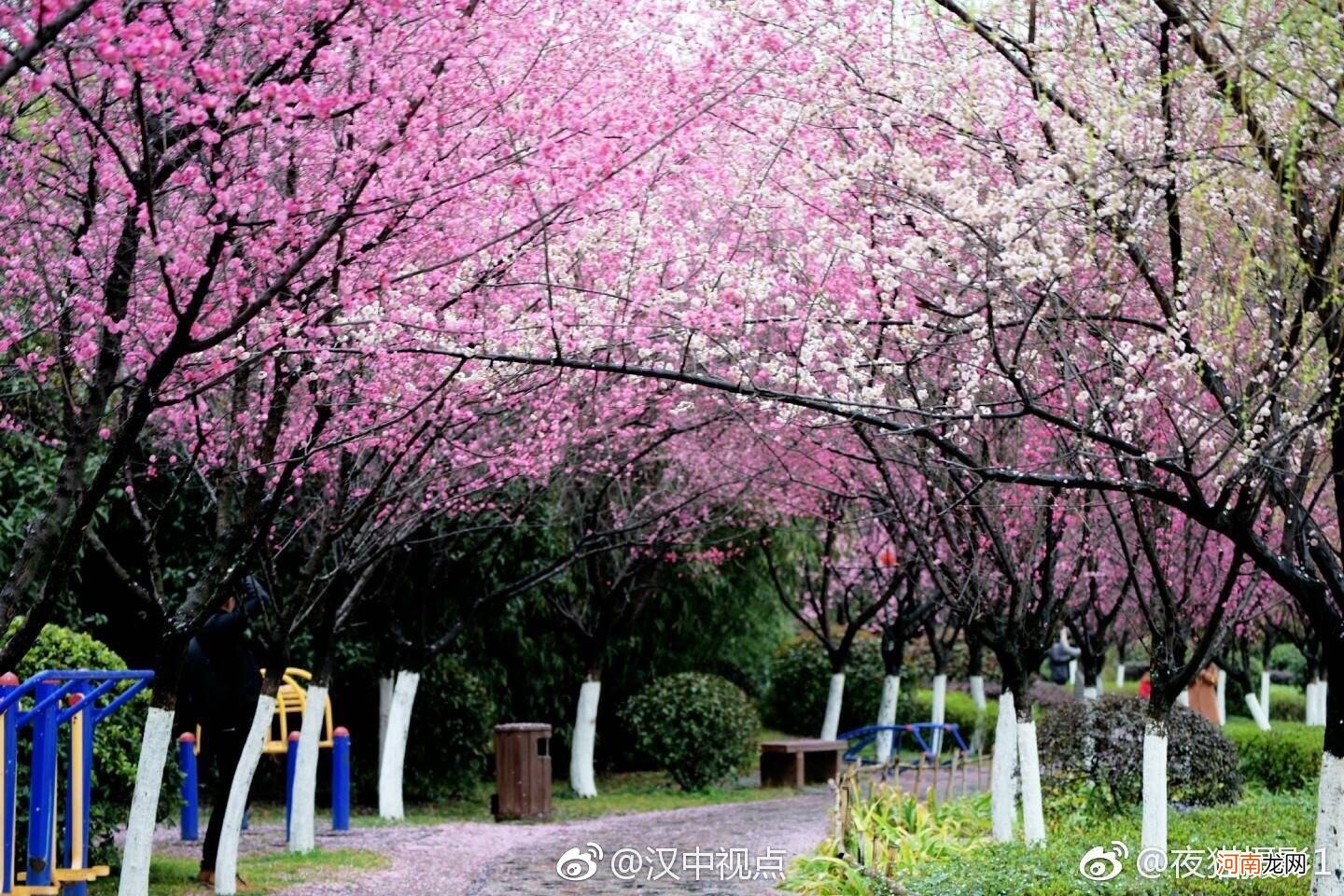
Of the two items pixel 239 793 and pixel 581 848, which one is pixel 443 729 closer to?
pixel 581 848

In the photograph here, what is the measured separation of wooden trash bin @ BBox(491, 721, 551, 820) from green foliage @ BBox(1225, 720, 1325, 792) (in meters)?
6.73

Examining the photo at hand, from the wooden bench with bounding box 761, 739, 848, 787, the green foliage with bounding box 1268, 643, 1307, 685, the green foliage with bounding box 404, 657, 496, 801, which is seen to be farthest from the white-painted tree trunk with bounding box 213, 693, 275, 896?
the green foliage with bounding box 1268, 643, 1307, 685

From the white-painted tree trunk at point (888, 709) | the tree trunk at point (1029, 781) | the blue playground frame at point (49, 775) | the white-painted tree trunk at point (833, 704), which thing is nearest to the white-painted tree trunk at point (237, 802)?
the blue playground frame at point (49, 775)

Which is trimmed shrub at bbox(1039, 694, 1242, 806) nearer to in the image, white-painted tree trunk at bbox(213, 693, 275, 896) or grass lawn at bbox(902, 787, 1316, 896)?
grass lawn at bbox(902, 787, 1316, 896)

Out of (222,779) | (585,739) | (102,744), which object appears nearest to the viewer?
(102,744)

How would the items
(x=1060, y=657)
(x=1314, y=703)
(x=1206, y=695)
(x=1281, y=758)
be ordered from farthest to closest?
1. (x=1060, y=657)
2. (x=1206, y=695)
3. (x=1314, y=703)
4. (x=1281, y=758)

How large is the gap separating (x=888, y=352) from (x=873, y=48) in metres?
1.70

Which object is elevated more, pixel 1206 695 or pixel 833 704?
pixel 833 704

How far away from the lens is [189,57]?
4.96 m

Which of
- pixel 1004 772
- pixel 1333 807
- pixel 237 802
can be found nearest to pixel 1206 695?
pixel 1004 772

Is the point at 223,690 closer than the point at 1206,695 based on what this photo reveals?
Yes

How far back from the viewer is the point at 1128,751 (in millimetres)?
10492

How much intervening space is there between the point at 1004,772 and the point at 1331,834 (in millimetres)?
3953

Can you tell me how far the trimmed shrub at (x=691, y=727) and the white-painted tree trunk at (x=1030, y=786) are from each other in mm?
7378
